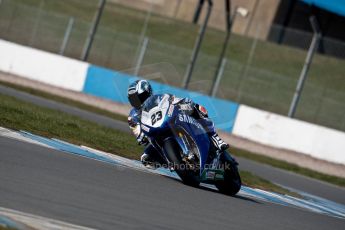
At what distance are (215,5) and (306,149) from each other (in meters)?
15.5

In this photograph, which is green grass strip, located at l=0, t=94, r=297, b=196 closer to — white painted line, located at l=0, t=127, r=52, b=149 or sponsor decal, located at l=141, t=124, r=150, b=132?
white painted line, located at l=0, t=127, r=52, b=149

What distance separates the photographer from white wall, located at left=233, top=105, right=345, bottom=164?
72.4 ft

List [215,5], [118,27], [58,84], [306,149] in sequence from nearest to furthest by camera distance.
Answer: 1. [306,149]
2. [58,84]
3. [118,27]
4. [215,5]

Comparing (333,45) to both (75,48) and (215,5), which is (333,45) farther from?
(215,5)

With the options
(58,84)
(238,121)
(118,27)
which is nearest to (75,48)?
(58,84)

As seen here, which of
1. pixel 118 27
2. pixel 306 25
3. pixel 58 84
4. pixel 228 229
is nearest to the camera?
pixel 228 229

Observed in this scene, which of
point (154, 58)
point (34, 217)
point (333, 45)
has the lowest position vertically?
point (34, 217)

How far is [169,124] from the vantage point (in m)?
11.7

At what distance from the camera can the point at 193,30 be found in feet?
101

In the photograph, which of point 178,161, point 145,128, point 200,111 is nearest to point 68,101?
point 145,128

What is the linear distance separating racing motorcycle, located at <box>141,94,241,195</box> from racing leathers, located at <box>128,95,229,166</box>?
0.24 ft

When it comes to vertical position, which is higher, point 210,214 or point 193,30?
point 193,30

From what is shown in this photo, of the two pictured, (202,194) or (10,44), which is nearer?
(202,194)

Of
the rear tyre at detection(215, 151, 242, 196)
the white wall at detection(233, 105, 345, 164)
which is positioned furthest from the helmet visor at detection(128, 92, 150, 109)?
the white wall at detection(233, 105, 345, 164)
